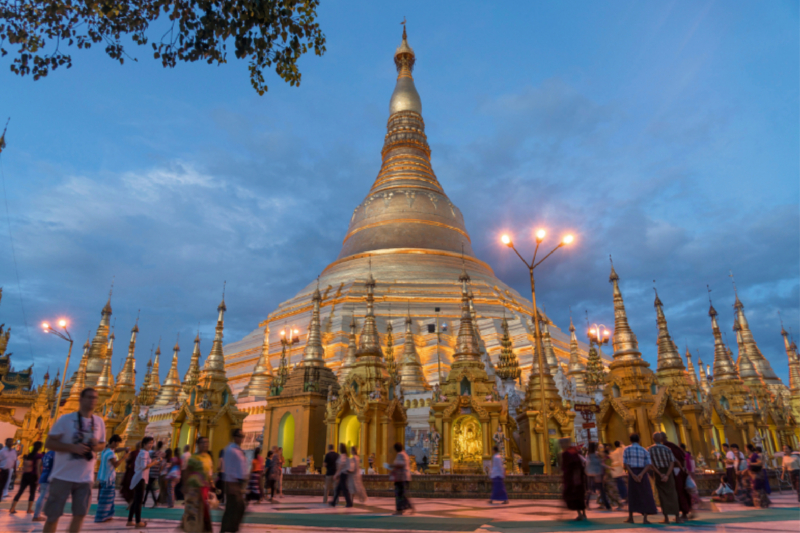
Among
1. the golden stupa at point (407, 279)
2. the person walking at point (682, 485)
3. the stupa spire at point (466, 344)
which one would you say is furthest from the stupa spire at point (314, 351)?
the person walking at point (682, 485)

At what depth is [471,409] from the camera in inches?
788

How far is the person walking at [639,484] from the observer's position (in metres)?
9.06

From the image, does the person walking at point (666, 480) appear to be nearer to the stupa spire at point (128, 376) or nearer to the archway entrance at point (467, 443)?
the archway entrance at point (467, 443)

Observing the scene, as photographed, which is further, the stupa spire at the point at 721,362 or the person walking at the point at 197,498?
the stupa spire at the point at 721,362

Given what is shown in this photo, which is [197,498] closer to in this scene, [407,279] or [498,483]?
[498,483]

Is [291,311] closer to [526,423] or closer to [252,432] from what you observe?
[252,432]

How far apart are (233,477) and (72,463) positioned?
232 cm

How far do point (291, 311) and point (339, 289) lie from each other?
16.0ft

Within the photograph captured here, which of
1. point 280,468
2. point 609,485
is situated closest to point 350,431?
point 280,468

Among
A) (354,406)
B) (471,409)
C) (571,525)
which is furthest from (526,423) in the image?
(571,525)

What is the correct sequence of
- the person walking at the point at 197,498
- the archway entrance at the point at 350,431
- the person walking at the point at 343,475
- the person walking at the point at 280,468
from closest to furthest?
the person walking at the point at 197,498
the person walking at the point at 343,475
the person walking at the point at 280,468
the archway entrance at the point at 350,431

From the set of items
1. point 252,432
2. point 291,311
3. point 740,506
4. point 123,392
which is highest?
point 291,311

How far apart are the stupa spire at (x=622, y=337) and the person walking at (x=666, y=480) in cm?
1301

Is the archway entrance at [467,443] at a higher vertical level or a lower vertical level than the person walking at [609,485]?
higher
